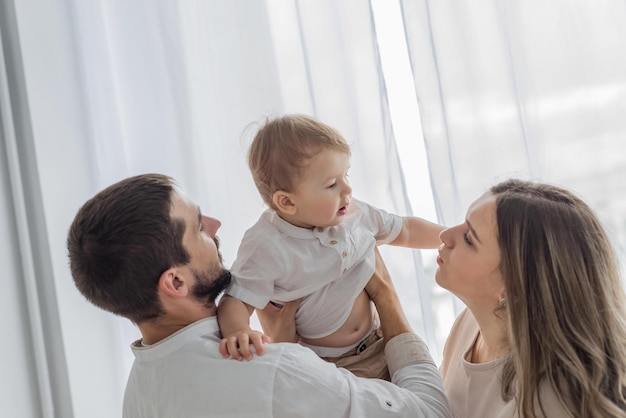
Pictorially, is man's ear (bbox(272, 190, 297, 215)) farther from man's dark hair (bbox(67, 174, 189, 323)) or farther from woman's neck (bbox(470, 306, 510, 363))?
woman's neck (bbox(470, 306, 510, 363))

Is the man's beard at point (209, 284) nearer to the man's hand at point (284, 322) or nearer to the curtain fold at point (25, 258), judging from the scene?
the man's hand at point (284, 322)

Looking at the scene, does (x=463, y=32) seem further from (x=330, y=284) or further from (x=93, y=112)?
(x=93, y=112)

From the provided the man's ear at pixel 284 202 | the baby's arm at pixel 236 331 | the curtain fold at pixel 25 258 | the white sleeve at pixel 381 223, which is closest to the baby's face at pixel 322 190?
the man's ear at pixel 284 202

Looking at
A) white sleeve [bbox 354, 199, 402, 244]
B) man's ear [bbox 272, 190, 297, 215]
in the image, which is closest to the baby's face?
man's ear [bbox 272, 190, 297, 215]

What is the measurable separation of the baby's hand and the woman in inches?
15.4

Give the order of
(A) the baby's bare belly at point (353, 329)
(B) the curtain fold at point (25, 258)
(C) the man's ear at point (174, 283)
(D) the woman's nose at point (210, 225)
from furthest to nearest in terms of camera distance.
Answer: (B) the curtain fold at point (25, 258)
(A) the baby's bare belly at point (353, 329)
(D) the woman's nose at point (210, 225)
(C) the man's ear at point (174, 283)

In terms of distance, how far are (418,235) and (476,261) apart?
35 cm

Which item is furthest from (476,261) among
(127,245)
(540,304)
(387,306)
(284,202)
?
(127,245)

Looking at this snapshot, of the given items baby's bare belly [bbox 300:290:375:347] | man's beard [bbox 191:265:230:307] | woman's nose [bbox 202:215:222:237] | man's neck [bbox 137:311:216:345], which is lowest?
baby's bare belly [bbox 300:290:375:347]

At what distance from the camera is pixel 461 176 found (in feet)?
6.02

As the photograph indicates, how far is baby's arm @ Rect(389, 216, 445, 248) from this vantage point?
5.67 feet

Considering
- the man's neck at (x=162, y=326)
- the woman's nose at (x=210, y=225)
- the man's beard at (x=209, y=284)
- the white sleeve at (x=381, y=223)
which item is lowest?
the man's neck at (x=162, y=326)

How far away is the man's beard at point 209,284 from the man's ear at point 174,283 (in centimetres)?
3

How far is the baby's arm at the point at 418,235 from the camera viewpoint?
5.67 ft
